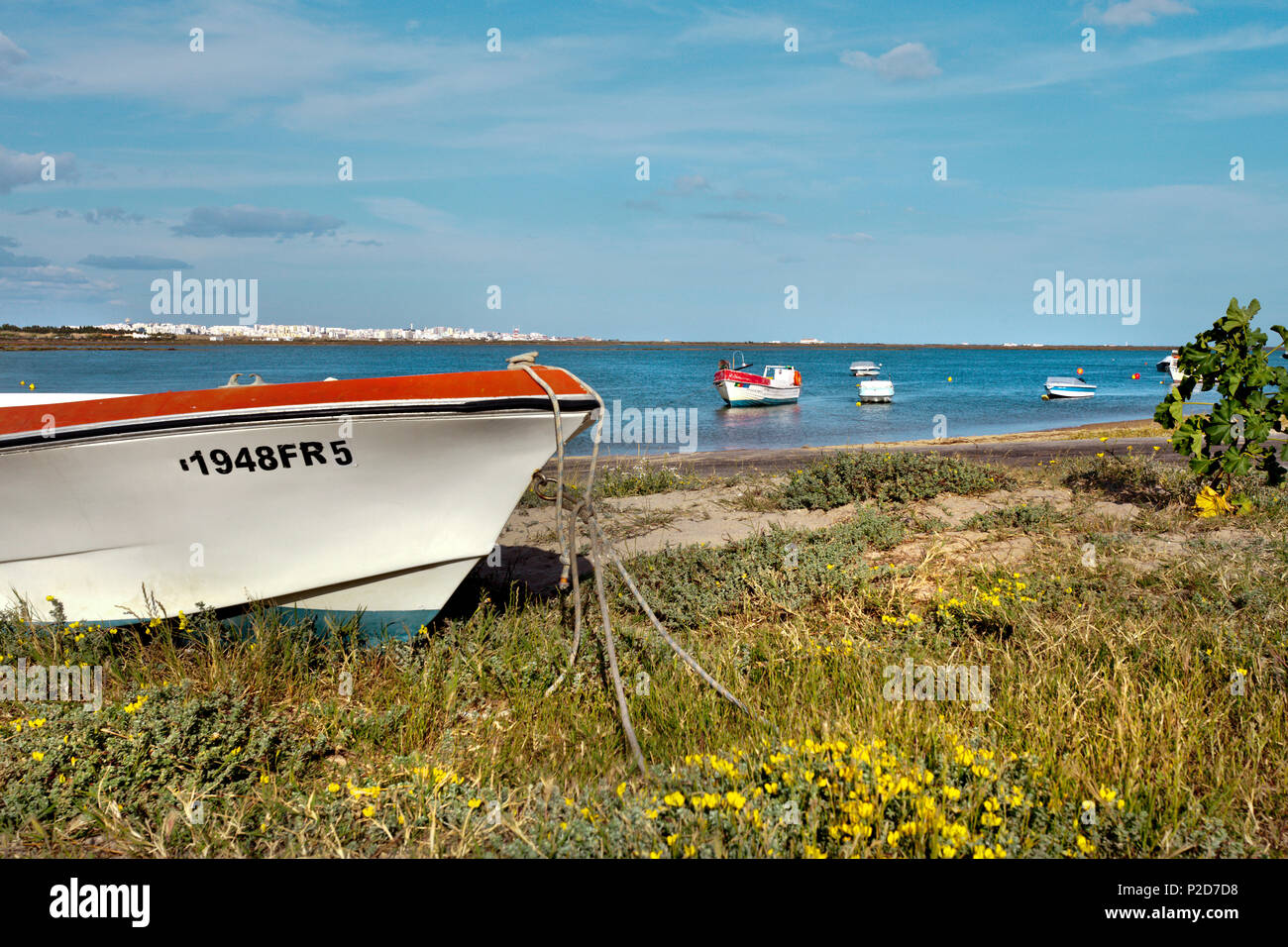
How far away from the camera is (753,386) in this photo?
1391 inches

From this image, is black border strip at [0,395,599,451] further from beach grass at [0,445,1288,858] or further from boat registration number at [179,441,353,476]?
beach grass at [0,445,1288,858]

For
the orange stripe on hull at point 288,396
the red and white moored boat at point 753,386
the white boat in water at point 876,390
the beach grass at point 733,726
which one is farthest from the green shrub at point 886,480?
the white boat in water at point 876,390

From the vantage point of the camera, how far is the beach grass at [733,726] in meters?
2.51

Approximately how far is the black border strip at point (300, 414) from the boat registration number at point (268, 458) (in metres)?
0.16

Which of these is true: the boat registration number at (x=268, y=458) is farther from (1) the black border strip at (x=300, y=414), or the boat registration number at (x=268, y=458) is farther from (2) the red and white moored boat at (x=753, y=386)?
(2) the red and white moored boat at (x=753, y=386)

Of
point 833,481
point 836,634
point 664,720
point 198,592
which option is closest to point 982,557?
point 836,634

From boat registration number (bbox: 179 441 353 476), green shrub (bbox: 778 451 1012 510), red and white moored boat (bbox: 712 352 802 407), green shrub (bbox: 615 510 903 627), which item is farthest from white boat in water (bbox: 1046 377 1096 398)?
boat registration number (bbox: 179 441 353 476)

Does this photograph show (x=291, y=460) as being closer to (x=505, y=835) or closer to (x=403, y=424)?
(x=403, y=424)

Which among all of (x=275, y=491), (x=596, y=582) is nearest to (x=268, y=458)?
(x=275, y=491)

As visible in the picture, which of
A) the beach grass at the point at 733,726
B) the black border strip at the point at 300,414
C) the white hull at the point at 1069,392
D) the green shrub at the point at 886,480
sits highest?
the white hull at the point at 1069,392

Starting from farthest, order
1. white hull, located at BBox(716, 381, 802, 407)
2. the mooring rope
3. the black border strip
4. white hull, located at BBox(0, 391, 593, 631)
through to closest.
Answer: white hull, located at BBox(716, 381, 802, 407) < white hull, located at BBox(0, 391, 593, 631) < the black border strip < the mooring rope

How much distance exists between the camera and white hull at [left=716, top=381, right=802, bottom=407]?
35.1 meters

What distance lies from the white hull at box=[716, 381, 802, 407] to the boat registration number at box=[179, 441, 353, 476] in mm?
31254
